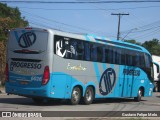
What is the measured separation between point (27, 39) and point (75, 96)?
3.56 m

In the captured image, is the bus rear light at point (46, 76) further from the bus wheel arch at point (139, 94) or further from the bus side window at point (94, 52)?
the bus wheel arch at point (139, 94)

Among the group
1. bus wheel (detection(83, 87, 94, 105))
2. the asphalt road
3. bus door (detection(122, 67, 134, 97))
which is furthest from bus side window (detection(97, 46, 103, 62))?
bus door (detection(122, 67, 134, 97))

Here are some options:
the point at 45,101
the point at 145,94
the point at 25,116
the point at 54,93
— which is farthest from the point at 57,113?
the point at 145,94

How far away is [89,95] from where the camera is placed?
74.3ft

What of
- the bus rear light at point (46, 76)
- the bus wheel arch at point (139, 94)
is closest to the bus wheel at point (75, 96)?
the bus rear light at point (46, 76)

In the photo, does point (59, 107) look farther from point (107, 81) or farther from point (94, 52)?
point (107, 81)

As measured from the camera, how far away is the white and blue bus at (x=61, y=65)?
19703 mm

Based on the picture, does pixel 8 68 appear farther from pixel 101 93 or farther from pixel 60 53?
pixel 101 93

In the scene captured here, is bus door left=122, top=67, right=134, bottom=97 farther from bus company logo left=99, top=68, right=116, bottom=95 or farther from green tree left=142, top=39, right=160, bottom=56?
green tree left=142, top=39, right=160, bottom=56

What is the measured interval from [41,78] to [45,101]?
3.40 m

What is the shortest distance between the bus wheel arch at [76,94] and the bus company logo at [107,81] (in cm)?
195

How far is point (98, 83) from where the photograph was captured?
2333 cm

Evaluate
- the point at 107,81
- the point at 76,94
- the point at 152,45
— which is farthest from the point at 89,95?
the point at 152,45

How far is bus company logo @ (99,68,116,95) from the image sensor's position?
23719mm
